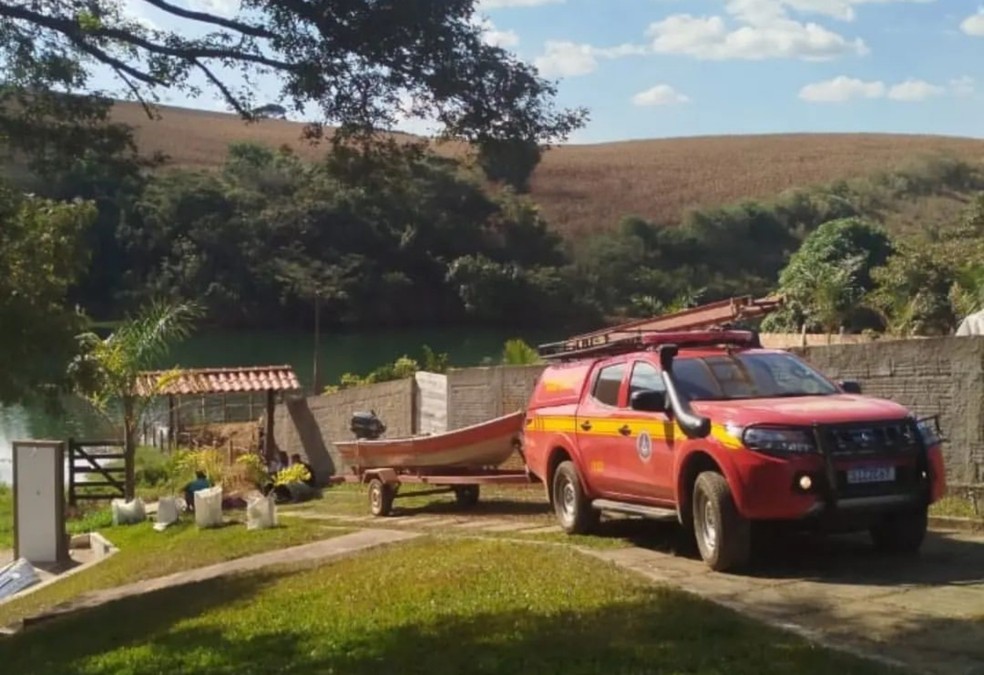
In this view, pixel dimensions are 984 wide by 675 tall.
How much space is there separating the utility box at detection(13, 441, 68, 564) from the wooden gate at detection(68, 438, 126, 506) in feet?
20.7

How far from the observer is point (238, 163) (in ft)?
190

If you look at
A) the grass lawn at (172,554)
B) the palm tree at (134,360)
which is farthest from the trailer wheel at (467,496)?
the palm tree at (134,360)

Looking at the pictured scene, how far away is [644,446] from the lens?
1123 cm

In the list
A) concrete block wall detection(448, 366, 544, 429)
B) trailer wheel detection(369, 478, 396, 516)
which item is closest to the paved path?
trailer wheel detection(369, 478, 396, 516)

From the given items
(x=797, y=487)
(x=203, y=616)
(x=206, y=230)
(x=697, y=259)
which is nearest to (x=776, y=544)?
(x=797, y=487)

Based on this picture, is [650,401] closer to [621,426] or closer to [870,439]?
[621,426]

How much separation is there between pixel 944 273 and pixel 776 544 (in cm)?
1182

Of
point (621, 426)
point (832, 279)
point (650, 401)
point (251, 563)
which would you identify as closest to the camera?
point (650, 401)

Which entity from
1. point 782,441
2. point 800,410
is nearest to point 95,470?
point 800,410

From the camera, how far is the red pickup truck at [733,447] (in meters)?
9.66

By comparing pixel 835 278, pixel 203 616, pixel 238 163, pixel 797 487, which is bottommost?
pixel 203 616

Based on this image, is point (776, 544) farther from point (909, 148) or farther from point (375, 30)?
point (909, 148)

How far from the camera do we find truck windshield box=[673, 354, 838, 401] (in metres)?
10.8

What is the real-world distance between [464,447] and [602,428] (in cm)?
496
